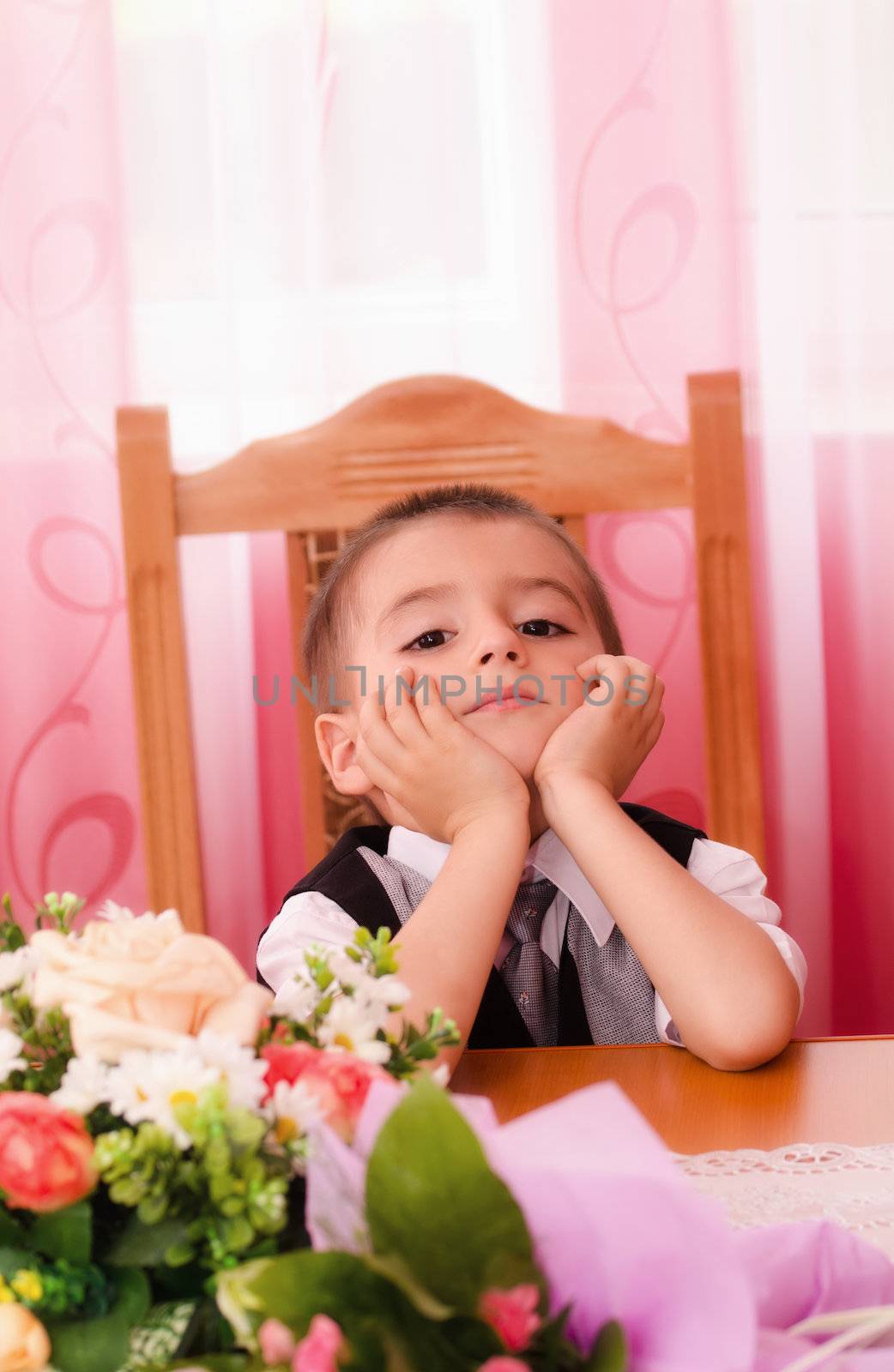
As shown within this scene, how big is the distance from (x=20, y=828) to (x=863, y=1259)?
145 cm

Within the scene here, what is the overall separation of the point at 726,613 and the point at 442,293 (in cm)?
55

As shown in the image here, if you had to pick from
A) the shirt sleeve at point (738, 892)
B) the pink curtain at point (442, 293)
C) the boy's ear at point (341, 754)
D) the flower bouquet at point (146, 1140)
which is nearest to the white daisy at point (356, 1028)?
the flower bouquet at point (146, 1140)

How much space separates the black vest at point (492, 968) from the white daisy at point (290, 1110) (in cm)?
56

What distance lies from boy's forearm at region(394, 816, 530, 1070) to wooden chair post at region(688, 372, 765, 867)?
1.73 ft

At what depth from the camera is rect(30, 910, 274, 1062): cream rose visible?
347 mm

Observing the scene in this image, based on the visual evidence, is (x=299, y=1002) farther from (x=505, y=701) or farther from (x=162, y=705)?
(x=162, y=705)

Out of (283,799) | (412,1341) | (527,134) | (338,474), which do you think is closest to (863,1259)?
(412,1341)

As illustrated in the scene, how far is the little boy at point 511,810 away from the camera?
843 millimetres

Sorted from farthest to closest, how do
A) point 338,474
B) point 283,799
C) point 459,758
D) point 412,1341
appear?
point 283,799
point 338,474
point 459,758
point 412,1341

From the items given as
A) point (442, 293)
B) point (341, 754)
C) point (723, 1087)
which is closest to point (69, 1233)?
point (723, 1087)

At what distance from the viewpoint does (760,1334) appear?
0.34 metres

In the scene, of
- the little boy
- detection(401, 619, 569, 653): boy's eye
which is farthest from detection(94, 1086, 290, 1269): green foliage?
detection(401, 619, 569, 653): boy's eye

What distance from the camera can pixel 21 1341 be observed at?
303 millimetres

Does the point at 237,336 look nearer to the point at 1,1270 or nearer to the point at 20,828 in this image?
the point at 20,828
